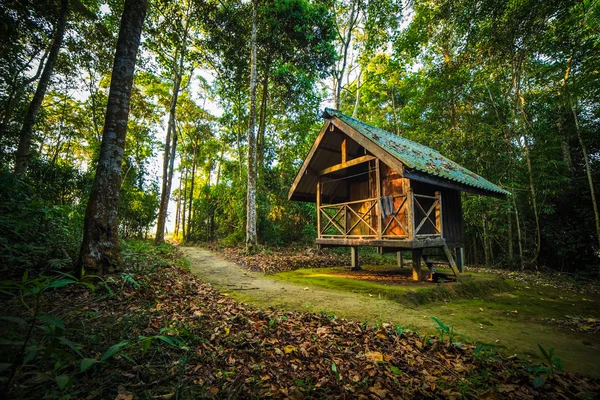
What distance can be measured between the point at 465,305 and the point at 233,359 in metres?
5.52

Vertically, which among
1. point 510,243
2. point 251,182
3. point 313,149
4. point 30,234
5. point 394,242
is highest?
point 313,149

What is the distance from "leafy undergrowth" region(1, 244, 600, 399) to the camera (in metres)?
1.72

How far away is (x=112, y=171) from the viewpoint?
4340 mm

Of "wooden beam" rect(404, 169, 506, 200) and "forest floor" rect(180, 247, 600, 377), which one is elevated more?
"wooden beam" rect(404, 169, 506, 200)

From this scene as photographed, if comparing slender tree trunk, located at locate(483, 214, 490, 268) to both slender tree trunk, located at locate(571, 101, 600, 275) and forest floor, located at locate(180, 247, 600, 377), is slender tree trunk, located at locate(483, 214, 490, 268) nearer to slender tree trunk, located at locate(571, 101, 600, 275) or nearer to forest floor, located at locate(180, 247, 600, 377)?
slender tree trunk, located at locate(571, 101, 600, 275)

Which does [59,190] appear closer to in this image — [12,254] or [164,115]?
[164,115]

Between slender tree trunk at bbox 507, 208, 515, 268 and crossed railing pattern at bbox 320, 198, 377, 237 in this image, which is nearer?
crossed railing pattern at bbox 320, 198, 377, 237

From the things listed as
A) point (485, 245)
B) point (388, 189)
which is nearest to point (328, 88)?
point (388, 189)

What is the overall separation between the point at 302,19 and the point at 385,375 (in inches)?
604

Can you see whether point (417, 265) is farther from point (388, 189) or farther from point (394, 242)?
point (388, 189)

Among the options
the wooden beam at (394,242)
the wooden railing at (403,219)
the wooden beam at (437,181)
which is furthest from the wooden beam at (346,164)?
the wooden beam at (394,242)

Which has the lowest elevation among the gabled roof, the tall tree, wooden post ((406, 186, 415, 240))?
wooden post ((406, 186, 415, 240))

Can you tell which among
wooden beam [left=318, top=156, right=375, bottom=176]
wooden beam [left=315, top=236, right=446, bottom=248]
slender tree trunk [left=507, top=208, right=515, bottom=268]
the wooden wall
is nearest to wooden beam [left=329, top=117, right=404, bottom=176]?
wooden beam [left=318, top=156, right=375, bottom=176]

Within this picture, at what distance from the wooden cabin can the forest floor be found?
124cm
